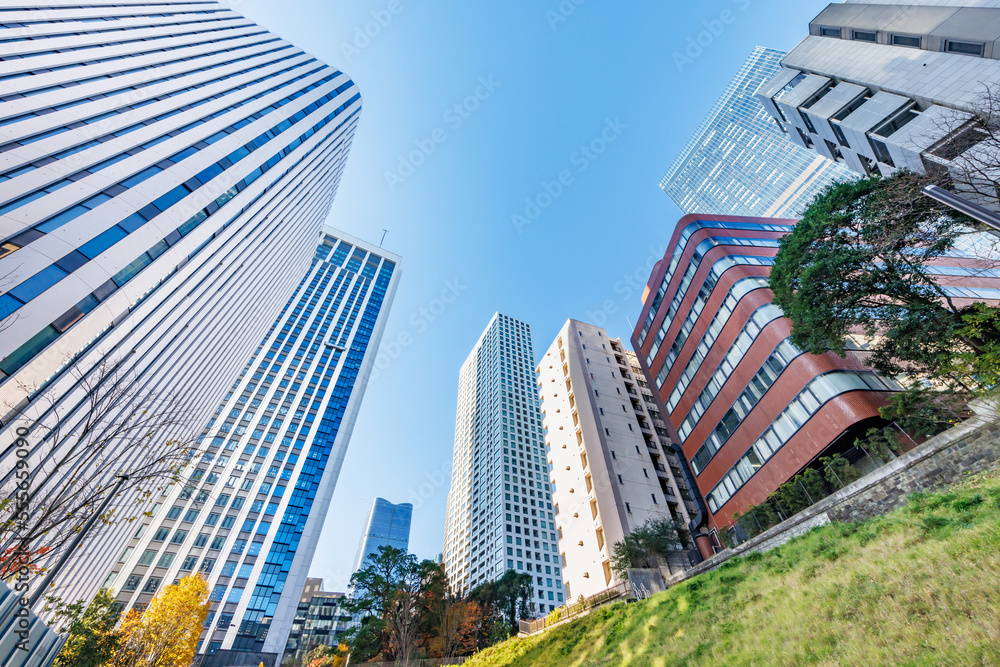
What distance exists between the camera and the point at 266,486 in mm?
56000

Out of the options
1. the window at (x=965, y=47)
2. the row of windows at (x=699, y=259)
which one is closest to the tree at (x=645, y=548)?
the row of windows at (x=699, y=259)

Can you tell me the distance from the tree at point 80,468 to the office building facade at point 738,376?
92.9 ft

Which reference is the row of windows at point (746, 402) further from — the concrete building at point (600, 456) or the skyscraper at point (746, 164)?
the skyscraper at point (746, 164)

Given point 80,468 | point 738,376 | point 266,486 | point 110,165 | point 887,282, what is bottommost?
point 80,468

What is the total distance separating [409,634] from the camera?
80.1 feet

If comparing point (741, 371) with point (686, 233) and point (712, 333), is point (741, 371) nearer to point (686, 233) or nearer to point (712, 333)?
point (712, 333)

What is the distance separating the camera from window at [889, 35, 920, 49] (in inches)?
1031

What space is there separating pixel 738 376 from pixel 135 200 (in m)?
36.9

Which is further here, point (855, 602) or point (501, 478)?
point (501, 478)

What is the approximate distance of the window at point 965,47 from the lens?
74.4 feet

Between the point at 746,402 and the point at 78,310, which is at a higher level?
the point at 746,402

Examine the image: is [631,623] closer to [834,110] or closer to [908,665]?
[908,665]

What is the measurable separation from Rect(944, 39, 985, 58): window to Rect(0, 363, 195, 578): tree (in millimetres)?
42345

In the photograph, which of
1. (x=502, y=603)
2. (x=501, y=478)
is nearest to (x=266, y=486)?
(x=502, y=603)
